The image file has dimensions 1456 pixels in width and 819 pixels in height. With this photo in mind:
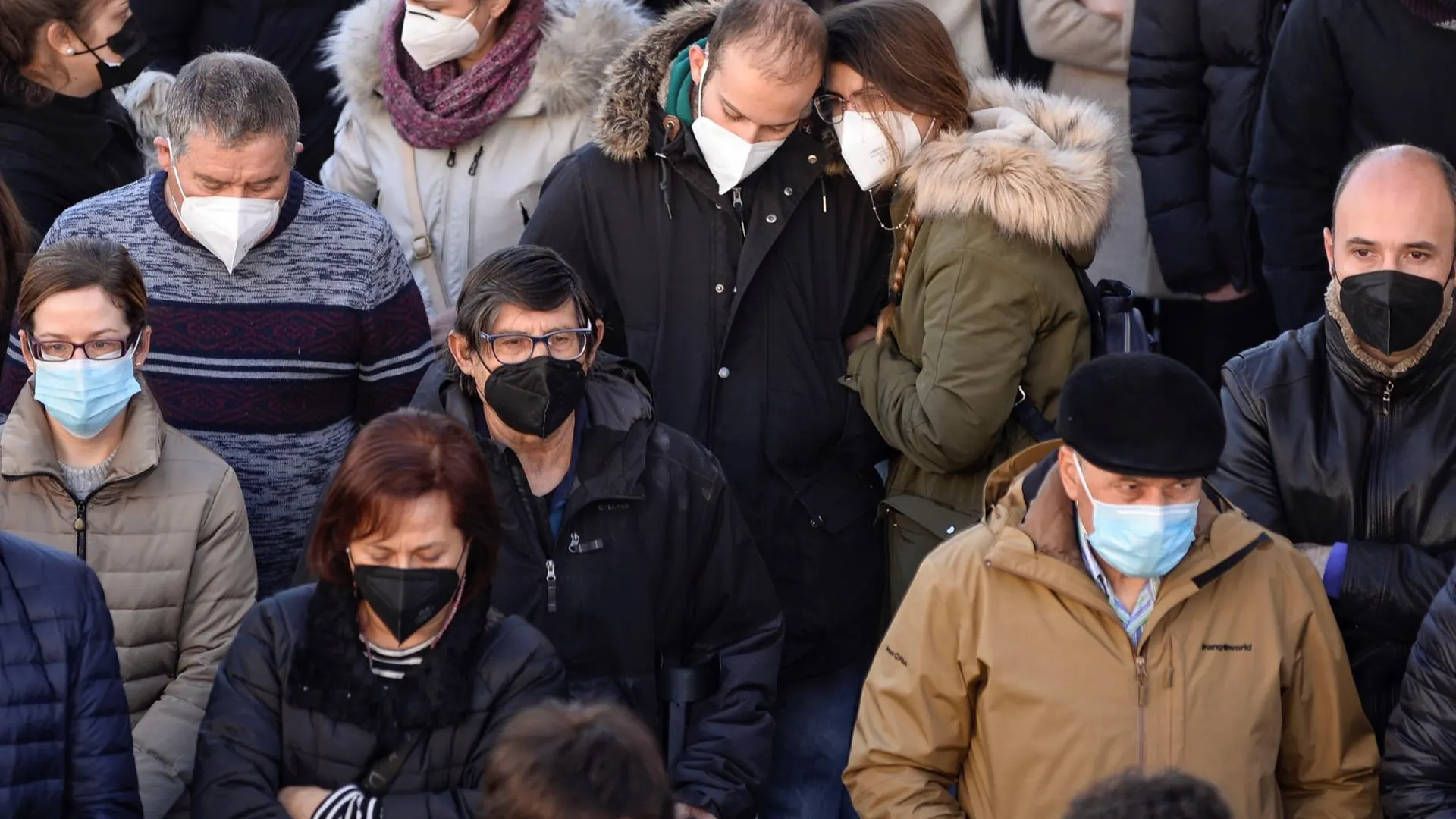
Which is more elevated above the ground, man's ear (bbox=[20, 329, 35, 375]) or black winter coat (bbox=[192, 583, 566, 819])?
man's ear (bbox=[20, 329, 35, 375])

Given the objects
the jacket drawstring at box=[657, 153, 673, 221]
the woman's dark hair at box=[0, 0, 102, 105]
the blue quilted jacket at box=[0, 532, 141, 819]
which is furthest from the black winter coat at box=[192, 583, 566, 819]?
the woman's dark hair at box=[0, 0, 102, 105]

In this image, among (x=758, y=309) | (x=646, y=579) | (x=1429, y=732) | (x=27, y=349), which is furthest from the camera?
(x=758, y=309)

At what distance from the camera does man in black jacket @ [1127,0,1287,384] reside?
256 inches

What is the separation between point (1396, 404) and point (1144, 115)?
2202 mm

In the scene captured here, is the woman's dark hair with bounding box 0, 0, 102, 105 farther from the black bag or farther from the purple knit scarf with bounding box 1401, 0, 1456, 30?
the purple knit scarf with bounding box 1401, 0, 1456, 30

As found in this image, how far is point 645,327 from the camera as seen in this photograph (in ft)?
17.7

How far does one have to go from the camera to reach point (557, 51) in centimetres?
595

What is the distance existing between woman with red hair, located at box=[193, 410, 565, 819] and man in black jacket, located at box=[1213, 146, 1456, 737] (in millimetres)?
1845

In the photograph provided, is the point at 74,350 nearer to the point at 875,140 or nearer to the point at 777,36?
the point at 777,36

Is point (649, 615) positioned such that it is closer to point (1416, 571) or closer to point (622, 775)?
A: point (622, 775)

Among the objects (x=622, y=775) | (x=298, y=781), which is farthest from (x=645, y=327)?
(x=622, y=775)

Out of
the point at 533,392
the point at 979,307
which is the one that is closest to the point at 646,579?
the point at 533,392

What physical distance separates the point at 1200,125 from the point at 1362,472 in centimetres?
226

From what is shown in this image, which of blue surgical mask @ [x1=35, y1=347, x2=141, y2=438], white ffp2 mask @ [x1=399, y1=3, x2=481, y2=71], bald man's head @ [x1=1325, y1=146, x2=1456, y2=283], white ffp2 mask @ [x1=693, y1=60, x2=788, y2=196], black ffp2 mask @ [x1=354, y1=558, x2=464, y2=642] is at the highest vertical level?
white ffp2 mask @ [x1=399, y1=3, x2=481, y2=71]
